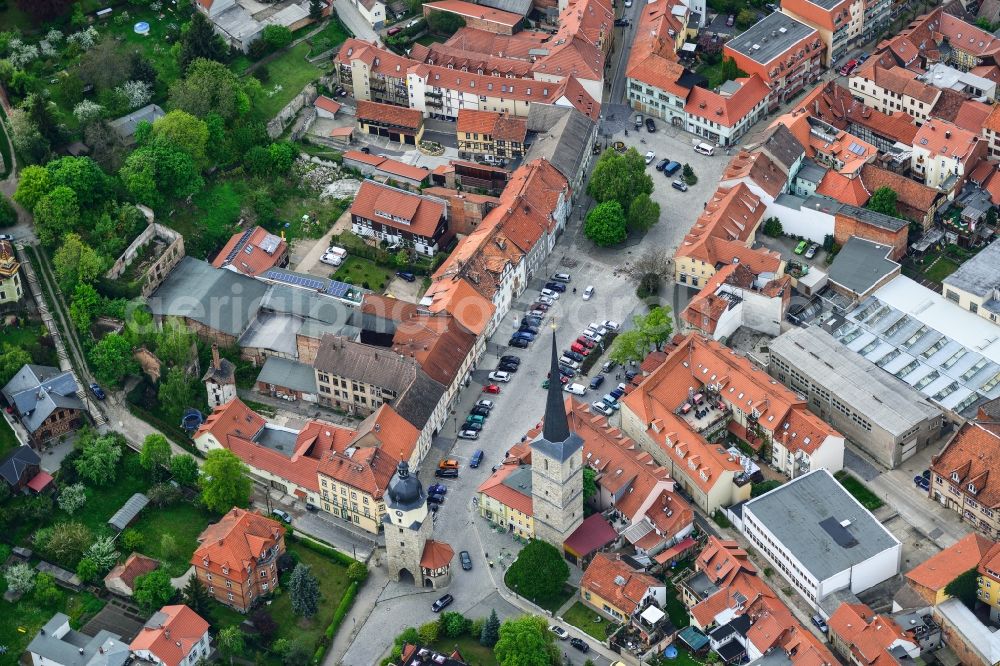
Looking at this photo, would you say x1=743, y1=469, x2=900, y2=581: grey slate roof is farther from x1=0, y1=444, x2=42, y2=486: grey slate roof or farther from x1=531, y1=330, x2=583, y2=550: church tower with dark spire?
x1=0, y1=444, x2=42, y2=486: grey slate roof

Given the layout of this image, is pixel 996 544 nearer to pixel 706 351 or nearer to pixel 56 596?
pixel 706 351

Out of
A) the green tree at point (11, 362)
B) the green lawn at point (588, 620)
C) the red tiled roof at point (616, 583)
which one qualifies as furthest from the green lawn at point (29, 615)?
the red tiled roof at point (616, 583)

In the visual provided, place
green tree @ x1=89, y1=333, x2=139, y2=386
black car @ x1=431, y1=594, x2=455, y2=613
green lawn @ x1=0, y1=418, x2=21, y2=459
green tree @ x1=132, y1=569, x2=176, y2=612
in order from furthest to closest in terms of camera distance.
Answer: green tree @ x1=89, y1=333, x2=139, y2=386 → green lawn @ x1=0, y1=418, x2=21, y2=459 → black car @ x1=431, y1=594, x2=455, y2=613 → green tree @ x1=132, y1=569, x2=176, y2=612

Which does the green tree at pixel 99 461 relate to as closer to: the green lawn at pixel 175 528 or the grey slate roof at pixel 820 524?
the green lawn at pixel 175 528

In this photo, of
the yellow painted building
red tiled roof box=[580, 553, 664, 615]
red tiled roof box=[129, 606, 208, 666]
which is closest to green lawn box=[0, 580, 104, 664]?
red tiled roof box=[129, 606, 208, 666]

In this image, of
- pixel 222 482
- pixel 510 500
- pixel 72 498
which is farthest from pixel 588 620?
pixel 72 498

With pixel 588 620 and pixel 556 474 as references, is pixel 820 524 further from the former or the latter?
pixel 556 474

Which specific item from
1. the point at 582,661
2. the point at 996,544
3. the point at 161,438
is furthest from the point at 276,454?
the point at 996,544
